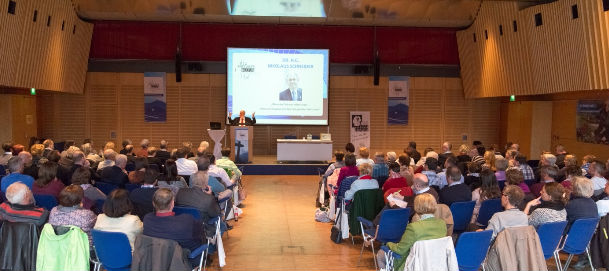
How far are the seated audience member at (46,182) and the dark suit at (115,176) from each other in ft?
3.66

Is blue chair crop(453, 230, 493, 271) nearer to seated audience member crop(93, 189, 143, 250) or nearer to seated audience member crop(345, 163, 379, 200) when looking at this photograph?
seated audience member crop(345, 163, 379, 200)

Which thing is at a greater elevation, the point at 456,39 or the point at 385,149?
the point at 456,39

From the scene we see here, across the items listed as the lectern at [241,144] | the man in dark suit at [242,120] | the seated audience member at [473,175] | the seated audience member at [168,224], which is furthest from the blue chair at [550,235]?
the man in dark suit at [242,120]

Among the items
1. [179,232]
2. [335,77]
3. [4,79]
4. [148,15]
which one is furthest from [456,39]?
[179,232]

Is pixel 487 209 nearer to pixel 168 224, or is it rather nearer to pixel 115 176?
pixel 168 224

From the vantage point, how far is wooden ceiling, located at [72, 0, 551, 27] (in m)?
14.9

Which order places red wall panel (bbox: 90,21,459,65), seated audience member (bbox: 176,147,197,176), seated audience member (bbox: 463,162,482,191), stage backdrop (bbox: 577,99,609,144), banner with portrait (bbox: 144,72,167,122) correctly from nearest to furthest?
1. seated audience member (bbox: 463,162,482,191)
2. seated audience member (bbox: 176,147,197,176)
3. stage backdrop (bbox: 577,99,609,144)
4. red wall panel (bbox: 90,21,459,65)
5. banner with portrait (bbox: 144,72,167,122)

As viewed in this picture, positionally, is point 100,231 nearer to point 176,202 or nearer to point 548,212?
point 176,202

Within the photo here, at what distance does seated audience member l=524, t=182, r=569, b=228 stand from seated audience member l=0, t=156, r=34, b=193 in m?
6.18

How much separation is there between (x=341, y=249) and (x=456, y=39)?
38.9 ft

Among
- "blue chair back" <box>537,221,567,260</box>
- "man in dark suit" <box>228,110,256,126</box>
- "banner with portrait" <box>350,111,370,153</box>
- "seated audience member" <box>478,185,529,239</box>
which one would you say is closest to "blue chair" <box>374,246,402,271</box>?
"seated audience member" <box>478,185,529,239</box>

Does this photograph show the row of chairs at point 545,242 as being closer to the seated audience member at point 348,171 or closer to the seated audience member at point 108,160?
the seated audience member at point 348,171

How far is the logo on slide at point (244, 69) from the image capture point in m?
16.3

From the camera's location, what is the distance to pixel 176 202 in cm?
632
